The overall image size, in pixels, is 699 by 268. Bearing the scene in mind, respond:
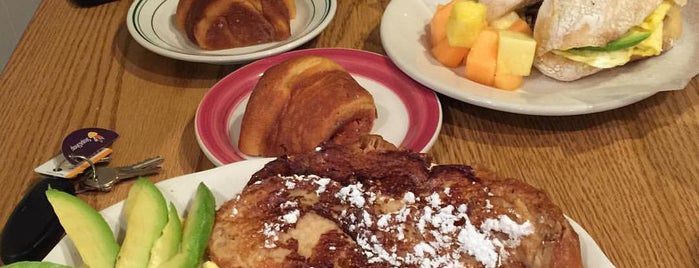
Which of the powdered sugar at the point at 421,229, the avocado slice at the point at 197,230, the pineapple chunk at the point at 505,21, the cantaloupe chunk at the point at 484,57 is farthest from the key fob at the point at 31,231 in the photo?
the pineapple chunk at the point at 505,21

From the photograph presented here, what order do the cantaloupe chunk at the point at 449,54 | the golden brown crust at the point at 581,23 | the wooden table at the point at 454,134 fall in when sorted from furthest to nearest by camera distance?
1. the cantaloupe chunk at the point at 449,54
2. the golden brown crust at the point at 581,23
3. the wooden table at the point at 454,134

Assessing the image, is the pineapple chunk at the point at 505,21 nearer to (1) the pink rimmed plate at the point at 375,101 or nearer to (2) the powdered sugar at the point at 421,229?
(1) the pink rimmed plate at the point at 375,101

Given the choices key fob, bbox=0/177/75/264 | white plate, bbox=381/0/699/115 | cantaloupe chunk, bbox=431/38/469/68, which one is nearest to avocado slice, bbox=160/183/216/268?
key fob, bbox=0/177/75/264

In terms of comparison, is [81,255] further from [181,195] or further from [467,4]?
[467,4]

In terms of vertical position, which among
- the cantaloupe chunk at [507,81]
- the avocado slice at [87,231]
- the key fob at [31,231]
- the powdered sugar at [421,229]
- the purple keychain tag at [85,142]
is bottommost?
the purple keychain tag at [85,142]

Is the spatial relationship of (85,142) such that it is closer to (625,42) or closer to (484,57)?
(484,57)

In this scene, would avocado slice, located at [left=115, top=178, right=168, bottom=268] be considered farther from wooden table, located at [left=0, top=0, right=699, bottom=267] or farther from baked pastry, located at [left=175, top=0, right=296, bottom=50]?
baked pastry, located at [left=175, top=0, right=296, bottom=50]

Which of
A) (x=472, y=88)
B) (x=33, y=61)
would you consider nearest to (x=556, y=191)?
(x=472, y=88)
